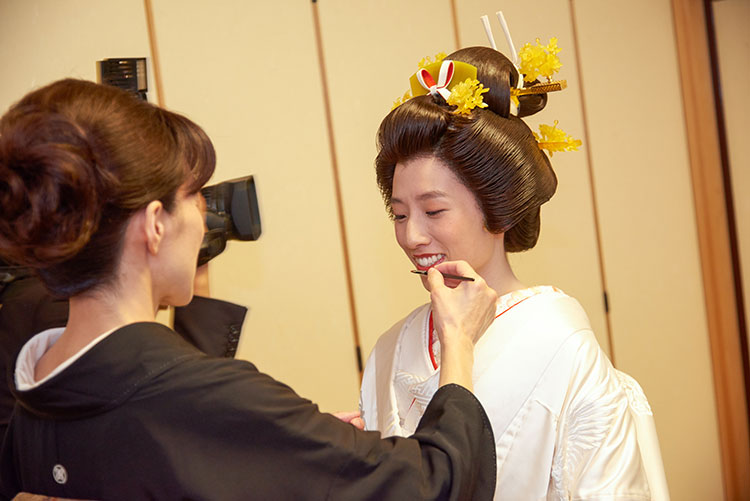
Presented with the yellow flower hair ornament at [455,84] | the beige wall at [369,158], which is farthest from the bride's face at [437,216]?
the beige wall at [369,158]

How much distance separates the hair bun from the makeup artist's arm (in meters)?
0.55

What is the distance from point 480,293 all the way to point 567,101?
1737 mm

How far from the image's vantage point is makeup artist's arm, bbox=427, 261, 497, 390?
1.07 metres

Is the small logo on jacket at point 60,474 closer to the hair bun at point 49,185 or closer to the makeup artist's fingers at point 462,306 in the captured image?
the hair bun at point 49,185

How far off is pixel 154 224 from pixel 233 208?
37 centimetres

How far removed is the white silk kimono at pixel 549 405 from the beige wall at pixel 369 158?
78 centimetres

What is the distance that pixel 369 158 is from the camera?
2240 millimetres

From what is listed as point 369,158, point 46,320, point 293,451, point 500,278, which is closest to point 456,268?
point 500,278

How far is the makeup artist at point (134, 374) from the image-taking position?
2.76 ft

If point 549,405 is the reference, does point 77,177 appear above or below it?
above

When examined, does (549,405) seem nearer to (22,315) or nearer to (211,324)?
(211,324)

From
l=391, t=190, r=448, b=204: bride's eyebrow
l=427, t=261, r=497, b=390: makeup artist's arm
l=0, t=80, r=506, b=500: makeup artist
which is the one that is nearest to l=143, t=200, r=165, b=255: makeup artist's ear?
l=0, t=80, r=506, b=500: makeup artist

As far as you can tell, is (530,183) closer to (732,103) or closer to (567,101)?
(567,101)

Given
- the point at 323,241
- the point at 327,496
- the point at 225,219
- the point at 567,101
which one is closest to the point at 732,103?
the point at 567,101
